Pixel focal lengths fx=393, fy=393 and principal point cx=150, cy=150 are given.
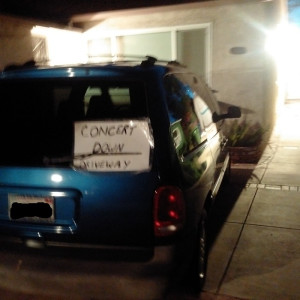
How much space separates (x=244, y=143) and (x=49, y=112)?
529 cm

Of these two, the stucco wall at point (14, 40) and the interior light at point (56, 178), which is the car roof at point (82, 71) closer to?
the interior light at point (56, 178)

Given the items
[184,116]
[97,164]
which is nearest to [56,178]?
[97,164]

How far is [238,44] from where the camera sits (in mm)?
7703

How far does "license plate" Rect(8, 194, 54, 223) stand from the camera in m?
2.51

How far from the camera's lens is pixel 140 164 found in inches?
96.2

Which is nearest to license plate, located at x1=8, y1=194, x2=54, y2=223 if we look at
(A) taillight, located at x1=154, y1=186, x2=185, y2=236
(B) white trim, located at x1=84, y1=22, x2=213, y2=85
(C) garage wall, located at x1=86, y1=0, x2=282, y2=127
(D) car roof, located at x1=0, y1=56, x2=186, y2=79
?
(A) taillight, located at x1=154, y1=186, x2=185, y2=236

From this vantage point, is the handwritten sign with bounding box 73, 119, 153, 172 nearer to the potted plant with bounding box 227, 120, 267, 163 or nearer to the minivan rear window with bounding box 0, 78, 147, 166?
the minivan rear window with bounding box 0, 78, 147, 166

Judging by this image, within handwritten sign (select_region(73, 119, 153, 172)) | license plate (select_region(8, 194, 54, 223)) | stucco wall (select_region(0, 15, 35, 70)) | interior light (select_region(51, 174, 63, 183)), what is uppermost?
stucco wall (select_region(0, 15, 35, 70))

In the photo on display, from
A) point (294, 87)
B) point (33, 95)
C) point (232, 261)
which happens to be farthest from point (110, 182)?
point (294, 87)

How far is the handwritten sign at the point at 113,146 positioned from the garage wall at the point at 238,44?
17.8 feet

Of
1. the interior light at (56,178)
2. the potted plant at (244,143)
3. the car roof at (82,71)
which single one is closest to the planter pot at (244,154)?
the potted plant at (244,143)

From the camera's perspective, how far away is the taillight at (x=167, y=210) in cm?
242

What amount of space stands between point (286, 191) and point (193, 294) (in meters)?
2.90

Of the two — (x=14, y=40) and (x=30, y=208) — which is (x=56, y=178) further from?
(x=14, y=40)
